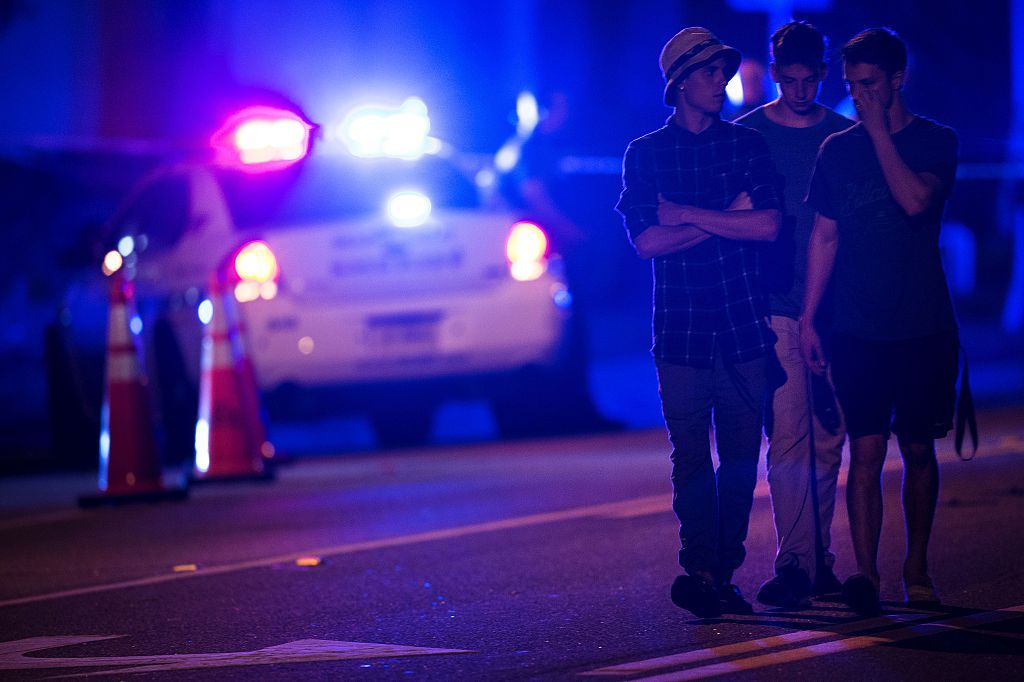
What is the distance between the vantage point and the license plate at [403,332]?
37.8 feet

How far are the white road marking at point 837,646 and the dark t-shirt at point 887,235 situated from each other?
0.85 meters

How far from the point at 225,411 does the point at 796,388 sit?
532cm

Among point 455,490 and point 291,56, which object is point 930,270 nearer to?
point 455,490

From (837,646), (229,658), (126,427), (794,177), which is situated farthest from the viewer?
(126,427)

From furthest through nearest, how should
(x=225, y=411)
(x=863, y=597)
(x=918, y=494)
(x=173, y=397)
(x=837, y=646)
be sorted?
(x=173, y=397) → (x=225, y=411) → (x=918, y=494) → (x=863, y=597) → (x=837, y=646)

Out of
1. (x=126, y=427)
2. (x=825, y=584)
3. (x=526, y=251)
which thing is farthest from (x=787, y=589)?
(x=526, y=251)

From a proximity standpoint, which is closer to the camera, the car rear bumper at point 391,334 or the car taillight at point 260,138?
the car rear bumper at point 391,334

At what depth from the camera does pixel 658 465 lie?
10102 millimetres

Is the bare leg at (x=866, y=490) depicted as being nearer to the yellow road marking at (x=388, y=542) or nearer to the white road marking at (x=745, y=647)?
the white road marking at (x=745, y=647)

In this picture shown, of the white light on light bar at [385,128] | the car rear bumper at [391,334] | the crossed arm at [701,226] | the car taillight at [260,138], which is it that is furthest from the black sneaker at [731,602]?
the white light on light bar at [385,128]

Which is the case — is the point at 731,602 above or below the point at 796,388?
below

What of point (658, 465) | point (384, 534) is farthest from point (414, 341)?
point (384, 534)

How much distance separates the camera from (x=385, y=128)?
42.9 feet

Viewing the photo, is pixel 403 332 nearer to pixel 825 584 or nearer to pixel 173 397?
pixel 173 397
